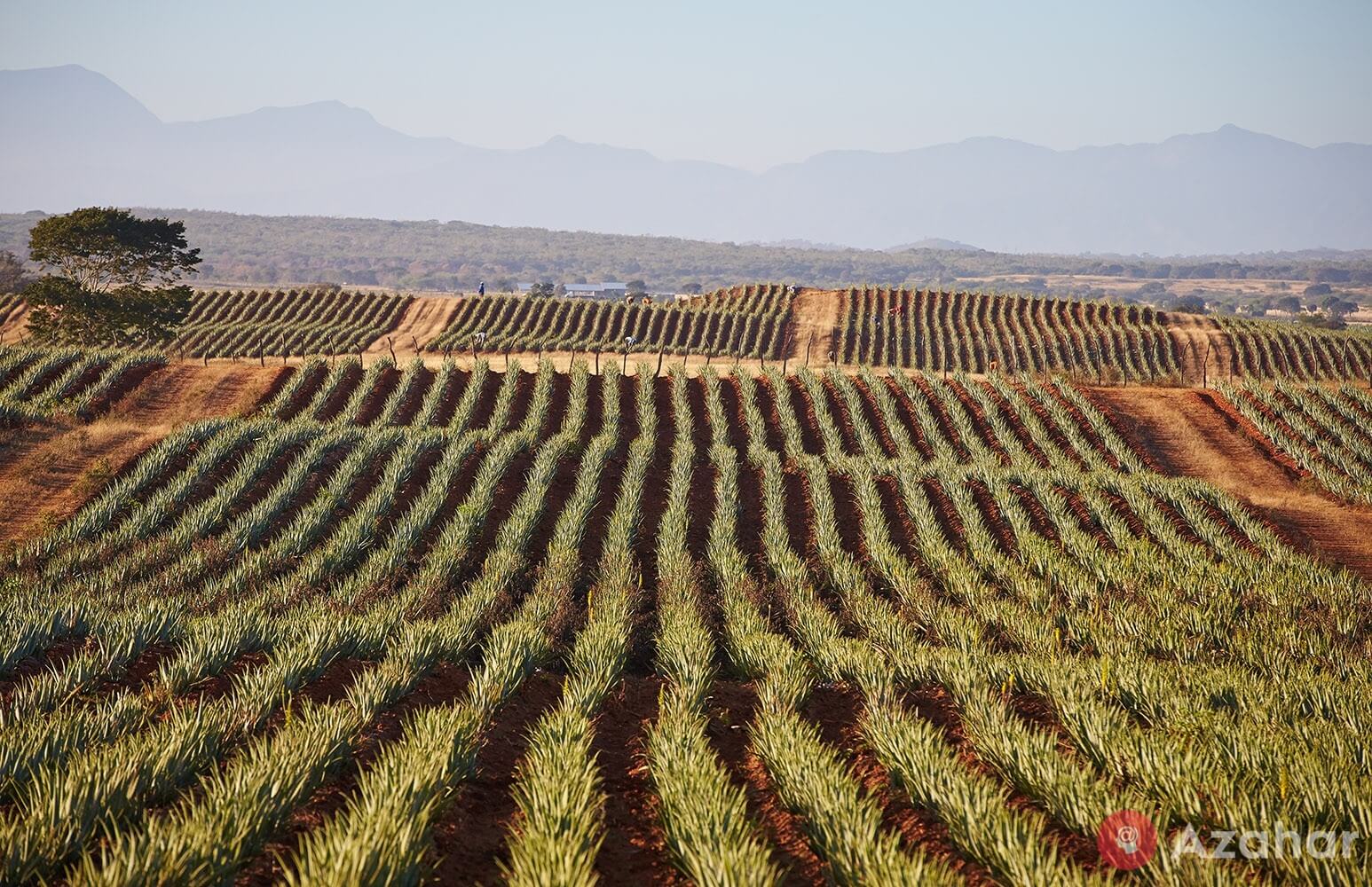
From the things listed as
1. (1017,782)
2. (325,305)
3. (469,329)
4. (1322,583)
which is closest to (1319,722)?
(1017,782)

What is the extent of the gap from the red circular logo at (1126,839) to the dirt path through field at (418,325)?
166ft

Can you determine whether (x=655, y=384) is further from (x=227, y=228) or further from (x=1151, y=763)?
(x=227, y=228)

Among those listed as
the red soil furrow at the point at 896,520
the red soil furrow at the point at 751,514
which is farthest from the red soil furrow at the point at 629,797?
the red soil furrow at the point at 896,520

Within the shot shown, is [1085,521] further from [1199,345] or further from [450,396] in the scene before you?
[1199,345]

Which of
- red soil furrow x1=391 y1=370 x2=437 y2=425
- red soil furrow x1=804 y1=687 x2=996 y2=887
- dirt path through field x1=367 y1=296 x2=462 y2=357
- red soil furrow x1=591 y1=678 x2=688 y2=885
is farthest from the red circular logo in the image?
dirt path through field x1=367 y1=296 x2=462 y2=357

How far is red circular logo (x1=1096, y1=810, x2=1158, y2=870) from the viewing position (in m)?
5.62

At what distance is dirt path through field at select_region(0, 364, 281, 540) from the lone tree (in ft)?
56.9

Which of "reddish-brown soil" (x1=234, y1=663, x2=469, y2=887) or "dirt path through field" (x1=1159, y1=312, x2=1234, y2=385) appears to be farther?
"dirt path through field" (x1=1159, y1=312, x2=1234, y2=385)

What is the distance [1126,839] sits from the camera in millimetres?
5809

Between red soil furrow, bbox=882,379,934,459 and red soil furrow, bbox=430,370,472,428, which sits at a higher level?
red soil furrow, bbox=430,370,472,428

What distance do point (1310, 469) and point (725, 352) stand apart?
3432 centimetres

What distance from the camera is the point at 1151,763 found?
6758mm

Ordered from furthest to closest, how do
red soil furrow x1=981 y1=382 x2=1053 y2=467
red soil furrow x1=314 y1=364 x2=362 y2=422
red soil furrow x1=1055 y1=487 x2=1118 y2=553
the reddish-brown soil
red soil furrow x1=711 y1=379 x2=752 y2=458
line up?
red soil furrow x1=711 y1=379 x2=752 y2=458 → red soil furrow x1=314 y1=364 x2=362 y2=422 → red soil furrow x1=981 y1=382 x2=1053 y2=467 → red soil furrow x1=1055 y1=487 x2=1118 y2=553 → the reddish-brown soil

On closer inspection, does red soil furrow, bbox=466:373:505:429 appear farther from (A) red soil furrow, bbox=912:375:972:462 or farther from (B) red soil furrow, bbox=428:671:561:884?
(B) red soil furrow, bbox=428:671:561:884
